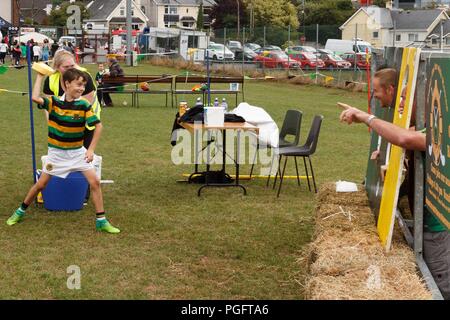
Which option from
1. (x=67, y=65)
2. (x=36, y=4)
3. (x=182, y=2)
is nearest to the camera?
(x=67, y=65)

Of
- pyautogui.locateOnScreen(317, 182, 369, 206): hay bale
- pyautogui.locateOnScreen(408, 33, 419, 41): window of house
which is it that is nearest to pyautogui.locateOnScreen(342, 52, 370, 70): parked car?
pyautogui.locateOnScreen(408, 33, 419, 41): window of house

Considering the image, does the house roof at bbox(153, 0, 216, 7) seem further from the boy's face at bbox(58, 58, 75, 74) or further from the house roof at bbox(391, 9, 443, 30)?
the boy's face at bbox(58, 58, 75, 74)

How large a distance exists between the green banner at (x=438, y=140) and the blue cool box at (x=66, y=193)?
14.3 feet

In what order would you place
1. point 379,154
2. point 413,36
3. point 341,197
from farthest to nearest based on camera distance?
point 413,36, point 341,197, point 379,154

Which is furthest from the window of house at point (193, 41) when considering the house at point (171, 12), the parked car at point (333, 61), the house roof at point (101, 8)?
the house at point (171, 12)

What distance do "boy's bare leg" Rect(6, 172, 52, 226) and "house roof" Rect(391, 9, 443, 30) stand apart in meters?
56.2

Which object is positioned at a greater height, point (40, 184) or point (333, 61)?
point (333, 61)

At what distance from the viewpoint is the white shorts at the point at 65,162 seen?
735 centimetres

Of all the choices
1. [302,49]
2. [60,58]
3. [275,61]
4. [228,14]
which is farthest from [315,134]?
[228,14]

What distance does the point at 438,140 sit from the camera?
4133mm

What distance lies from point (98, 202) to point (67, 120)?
82 centimetres

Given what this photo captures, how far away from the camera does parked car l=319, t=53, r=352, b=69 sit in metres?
38.8

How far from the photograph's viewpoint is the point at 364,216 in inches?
238

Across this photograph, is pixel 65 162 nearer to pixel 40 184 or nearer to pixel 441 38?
pixel 40 184
